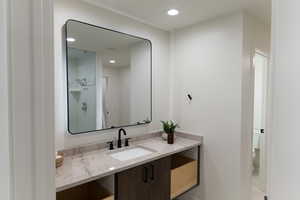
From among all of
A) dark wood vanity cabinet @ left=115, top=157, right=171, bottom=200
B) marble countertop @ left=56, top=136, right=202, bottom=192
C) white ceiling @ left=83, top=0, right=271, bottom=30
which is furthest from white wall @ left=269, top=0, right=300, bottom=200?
white ceiling @ left=83, top=0, right=271, bottom=30

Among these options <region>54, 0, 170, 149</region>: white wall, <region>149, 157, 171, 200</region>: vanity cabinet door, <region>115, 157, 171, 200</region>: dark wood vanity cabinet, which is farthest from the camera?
<region>149, 157, 171, 200</region>: vanity cabinet door

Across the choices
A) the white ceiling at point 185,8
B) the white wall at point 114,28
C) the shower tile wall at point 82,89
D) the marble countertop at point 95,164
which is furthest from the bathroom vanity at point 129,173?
the white ceiling at point 185,8

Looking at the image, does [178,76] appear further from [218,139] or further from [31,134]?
[31,134]

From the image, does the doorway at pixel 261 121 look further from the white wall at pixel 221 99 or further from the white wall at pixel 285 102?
the white wall at pixel 285 102

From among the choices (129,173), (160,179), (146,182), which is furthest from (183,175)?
(129,173)

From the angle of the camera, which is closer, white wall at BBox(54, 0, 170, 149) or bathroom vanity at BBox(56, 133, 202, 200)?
bathroom vanity at BBox(56, 133, 202, 200)

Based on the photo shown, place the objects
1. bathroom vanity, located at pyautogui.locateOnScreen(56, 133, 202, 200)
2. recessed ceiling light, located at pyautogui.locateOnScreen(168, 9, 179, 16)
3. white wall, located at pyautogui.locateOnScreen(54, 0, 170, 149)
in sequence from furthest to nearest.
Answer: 1. recessed ceiling light, located at pyautogui.locateOnScreen(168, 9, 179, 16)
2. white wall, located at pyautogui.locateOnScreen(54, 0, 170, 149)
3. bathroom vanity, located at pyautogui.locateOnScreen(56, 133, 202, 200)

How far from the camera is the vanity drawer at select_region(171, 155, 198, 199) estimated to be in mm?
2105

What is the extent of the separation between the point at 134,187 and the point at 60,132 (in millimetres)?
870

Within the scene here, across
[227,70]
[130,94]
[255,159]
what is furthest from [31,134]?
[255,159]

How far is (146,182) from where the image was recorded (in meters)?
1.83

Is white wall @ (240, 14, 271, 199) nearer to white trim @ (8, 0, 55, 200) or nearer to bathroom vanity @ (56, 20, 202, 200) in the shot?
bathroom vanity @ (56, 20, 202, 200)

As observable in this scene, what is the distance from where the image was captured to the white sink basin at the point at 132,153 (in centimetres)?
193

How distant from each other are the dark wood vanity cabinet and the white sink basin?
0.17 meters
